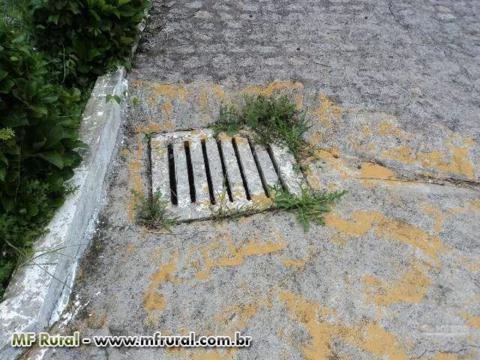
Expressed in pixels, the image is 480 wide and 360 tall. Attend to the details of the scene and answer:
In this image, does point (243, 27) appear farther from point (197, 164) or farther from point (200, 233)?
point (200, 233)

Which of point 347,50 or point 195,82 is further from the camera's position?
point 347,50

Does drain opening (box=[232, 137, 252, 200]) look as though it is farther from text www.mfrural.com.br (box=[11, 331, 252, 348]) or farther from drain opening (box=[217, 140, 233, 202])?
text www.mfrural.com.br (box=[11, 331, 252, 348])

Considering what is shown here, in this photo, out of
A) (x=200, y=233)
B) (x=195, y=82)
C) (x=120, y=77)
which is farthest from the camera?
(x=195, y=82)

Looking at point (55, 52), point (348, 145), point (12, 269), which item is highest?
point (55, 52)

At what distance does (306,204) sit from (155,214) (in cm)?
80

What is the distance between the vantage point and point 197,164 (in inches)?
111

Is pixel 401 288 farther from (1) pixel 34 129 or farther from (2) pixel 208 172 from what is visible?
(1) pixel 34 129

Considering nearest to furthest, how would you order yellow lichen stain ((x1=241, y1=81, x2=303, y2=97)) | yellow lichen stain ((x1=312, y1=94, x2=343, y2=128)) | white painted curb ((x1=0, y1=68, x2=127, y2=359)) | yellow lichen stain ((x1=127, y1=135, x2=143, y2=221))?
white painted curb ((x1=0, y1=68, x2=127, y2=359))
yellow lichen stain ((x1=127, y1=135, x2=143, y2=221))
yellow lichen stain ((x1=312, y1=94, x2=343, y2=128))
yellow lichen stain ((x1=241, y1=81, x2=303, y2=97))

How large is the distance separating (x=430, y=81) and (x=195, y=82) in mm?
1659

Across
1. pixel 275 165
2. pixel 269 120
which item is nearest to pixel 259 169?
pixel 275 165

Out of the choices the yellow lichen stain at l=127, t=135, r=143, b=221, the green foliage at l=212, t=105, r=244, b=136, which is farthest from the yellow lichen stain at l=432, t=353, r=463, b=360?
the green foliage at l=212, t=105, r=244, b=136

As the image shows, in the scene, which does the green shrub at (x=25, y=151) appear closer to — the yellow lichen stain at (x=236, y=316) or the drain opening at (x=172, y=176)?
the drain opening at (x=172, y=176)

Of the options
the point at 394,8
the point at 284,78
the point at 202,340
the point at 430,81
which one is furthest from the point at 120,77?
the point at 394,8

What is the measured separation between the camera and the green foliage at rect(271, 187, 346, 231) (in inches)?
99.9
